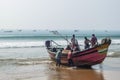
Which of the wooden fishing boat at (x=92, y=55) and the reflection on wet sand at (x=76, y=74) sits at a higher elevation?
the wooden fishing boat at (x=92, y=55)

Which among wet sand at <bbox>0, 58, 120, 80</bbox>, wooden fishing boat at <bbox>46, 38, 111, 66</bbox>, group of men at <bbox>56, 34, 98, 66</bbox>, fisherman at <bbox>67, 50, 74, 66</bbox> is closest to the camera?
wet sand at <bbox>0, 58, 120, 80</bbox>

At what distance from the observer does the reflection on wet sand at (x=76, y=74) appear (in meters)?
14.2

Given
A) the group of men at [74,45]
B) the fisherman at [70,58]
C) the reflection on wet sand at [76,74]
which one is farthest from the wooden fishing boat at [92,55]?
the reflection on wet sand at [76,74]

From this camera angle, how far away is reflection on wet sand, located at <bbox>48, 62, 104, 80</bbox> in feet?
46.6

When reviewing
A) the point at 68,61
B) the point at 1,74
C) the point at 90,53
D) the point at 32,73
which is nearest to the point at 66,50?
the point at 68,61

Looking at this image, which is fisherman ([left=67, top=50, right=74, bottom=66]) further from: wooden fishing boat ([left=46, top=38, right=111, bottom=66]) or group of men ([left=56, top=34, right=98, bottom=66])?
wooden fishing boat ([left=46, top=38, right=111, bottom=66])

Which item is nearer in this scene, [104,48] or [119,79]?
[119,79]

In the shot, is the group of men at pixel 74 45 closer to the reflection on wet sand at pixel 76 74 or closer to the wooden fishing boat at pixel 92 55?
the wooden fishing boat at pixel 92 55

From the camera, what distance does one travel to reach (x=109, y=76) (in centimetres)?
1445

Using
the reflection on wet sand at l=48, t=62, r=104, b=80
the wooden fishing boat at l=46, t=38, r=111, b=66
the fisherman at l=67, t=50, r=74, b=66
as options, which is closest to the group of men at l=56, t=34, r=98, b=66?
the fisherman at l=67, t=50, r=74, b=66

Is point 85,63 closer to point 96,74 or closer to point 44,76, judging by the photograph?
point 96,74

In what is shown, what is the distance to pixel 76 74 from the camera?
15477 mm

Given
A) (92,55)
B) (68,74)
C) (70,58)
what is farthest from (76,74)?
(70,58)

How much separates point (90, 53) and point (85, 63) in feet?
2.80
